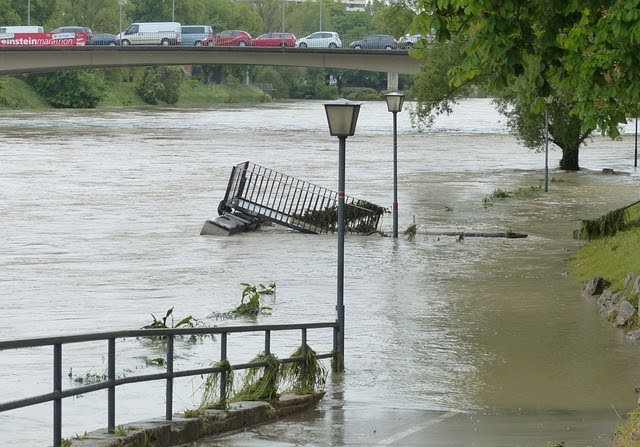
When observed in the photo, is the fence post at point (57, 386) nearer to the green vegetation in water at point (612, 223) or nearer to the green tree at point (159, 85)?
the green vegetation in water at point (612, 223)

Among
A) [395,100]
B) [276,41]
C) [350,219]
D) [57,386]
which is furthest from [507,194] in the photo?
[276,41]

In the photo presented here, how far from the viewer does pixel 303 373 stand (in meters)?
12.5

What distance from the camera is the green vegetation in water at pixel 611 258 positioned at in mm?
20641

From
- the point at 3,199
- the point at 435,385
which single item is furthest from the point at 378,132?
the point at 435,385

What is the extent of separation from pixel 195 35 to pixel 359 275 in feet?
233

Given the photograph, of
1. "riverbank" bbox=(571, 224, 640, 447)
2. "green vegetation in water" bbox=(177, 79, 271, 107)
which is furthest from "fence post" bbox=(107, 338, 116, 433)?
"green vegetation in water" bbox=(177, 79, 271, 107)

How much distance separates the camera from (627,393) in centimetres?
1336

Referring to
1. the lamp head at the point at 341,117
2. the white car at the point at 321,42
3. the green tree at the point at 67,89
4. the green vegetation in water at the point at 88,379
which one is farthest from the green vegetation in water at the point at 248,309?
the green tree at the point at 67,89

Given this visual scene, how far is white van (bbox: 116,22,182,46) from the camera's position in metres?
90.6

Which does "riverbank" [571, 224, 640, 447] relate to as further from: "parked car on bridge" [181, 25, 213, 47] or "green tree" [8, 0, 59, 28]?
"green tree" [8, 0, 59, 28]

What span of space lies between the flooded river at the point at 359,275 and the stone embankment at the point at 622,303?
0.24 metres

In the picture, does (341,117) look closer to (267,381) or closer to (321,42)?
(267,381)

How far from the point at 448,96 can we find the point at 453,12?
3540 centimetres

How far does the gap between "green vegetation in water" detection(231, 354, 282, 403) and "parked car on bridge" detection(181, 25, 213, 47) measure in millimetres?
80305
